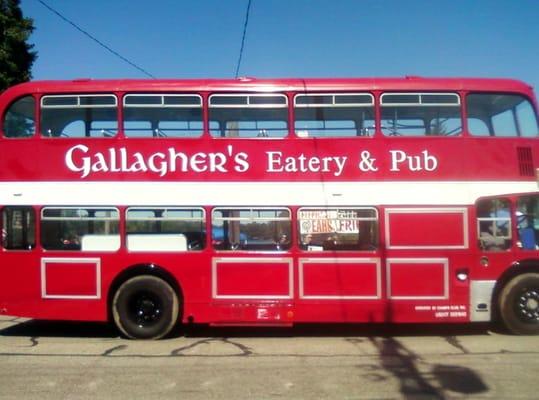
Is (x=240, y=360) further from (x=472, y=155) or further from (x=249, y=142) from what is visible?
(x=472, y=155)

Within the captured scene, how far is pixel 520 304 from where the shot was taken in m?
8.66

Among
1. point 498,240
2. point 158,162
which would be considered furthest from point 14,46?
point 498,240

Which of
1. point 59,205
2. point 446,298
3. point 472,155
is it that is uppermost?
point 472,155

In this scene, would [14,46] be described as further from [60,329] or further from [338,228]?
[338,228]

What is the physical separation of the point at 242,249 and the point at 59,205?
9.40 feet

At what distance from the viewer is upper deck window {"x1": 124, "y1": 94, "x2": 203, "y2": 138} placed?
29.2ft

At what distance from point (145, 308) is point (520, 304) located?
5.61 m

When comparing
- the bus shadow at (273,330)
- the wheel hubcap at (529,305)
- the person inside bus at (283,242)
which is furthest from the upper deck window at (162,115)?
the wheel hubcap at (529,305)

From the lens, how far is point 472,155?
8727 mm

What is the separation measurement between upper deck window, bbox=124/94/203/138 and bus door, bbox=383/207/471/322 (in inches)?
128

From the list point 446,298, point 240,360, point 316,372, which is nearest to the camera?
point 316,372

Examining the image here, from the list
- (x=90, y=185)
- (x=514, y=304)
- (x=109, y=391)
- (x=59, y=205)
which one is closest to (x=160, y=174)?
(x=90, y=185)

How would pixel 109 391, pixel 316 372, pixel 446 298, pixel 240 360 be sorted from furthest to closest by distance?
pixel 446 298, pixel 240 360, pixel 316 372, pixel 109 391

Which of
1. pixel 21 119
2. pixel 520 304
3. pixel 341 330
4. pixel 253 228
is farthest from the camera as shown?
pixel 341 330
